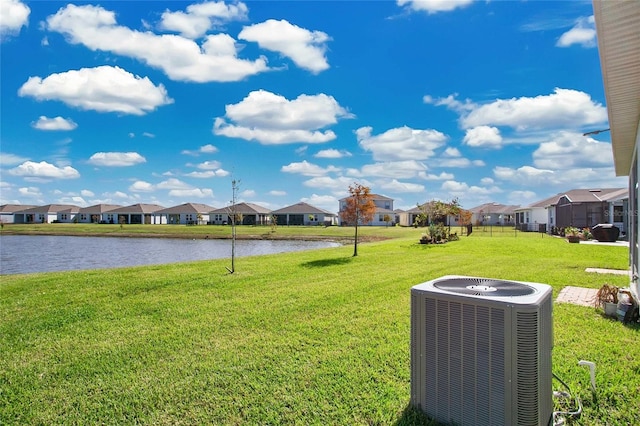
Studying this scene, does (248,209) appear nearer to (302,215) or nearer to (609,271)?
(302,215)

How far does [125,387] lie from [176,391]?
0.55 m

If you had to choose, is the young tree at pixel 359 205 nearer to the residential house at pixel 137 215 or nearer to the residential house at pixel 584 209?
the residential house at pixel 584 209

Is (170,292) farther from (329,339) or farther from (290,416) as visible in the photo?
(290,416)

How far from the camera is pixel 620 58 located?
388 cm

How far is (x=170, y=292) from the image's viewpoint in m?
8.12

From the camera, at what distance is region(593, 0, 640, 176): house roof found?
10.3 ft

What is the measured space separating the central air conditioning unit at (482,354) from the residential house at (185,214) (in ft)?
235

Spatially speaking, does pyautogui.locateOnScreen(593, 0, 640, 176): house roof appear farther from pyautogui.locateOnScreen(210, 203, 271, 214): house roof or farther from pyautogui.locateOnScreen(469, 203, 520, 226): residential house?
pyautogui.locateOnScreen(210, 203, 271, 214): house roof

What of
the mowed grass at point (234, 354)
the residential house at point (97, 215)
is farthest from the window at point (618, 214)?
the residential house at point (97, 215)

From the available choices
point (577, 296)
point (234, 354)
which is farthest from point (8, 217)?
point (577, 296)

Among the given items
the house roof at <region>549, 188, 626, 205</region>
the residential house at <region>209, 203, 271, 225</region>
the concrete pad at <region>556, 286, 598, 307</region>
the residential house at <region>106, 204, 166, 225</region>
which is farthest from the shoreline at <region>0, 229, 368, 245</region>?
the concrete pad at <region>556, 286, 598, 307</region>

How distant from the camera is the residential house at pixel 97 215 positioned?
76.5 meters

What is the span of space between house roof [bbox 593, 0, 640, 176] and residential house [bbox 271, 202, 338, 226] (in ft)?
193

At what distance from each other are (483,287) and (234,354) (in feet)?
9.47
